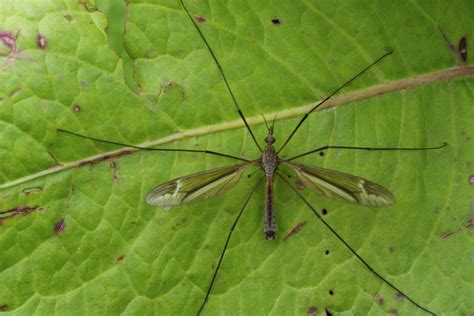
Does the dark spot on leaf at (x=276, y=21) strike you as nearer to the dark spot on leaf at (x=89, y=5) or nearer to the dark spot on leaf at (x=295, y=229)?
the dark spot on leaf at (x=89, y=5)

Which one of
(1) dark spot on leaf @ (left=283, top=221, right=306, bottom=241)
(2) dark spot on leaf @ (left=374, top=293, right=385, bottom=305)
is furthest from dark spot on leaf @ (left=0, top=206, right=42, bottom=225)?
(2) dark spot on leaf @ (left=374, top=293, right=385, bottom=305)

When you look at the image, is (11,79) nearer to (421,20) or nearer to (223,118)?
(223,118)

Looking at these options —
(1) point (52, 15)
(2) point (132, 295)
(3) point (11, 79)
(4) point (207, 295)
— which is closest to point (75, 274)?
(2) point (132, 295)

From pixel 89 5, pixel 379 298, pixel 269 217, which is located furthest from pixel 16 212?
pixel 379 298

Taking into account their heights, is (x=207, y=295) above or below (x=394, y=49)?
below

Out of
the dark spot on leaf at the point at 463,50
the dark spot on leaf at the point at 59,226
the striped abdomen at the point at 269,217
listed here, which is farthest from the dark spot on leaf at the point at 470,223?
the dark spot on leaf at the point at 59,226

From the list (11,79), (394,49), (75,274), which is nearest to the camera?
(11,79)

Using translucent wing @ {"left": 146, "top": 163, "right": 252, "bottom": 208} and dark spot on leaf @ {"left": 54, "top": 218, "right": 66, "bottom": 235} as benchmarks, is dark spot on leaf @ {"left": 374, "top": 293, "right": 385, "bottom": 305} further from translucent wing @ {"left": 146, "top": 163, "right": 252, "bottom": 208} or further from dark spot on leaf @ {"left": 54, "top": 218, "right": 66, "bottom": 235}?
dark spot on leaf @ {"left": 54, "top": 218, "right": 66, "bottom": 235}
